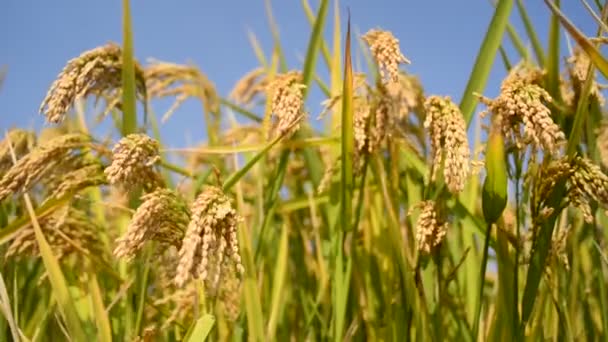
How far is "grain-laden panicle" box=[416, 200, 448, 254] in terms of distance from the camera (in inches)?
43.9

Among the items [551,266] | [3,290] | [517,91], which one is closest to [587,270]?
[551,266]

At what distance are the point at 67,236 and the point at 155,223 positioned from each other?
60 cm

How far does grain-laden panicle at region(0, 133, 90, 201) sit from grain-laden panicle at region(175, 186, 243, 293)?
0.51 m

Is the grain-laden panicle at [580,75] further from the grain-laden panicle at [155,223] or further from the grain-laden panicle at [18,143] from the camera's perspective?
the grain-laden panicle at [18,143]

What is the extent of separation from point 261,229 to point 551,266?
0.61 meters

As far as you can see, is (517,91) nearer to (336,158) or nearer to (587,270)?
(336,158)

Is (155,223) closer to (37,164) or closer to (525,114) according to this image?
(37,164)

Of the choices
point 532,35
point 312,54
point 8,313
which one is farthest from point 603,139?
point 8,313

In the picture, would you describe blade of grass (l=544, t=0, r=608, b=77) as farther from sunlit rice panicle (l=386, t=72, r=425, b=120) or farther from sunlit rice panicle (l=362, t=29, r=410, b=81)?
sunlit rice panicle (l=386, t=72, r=425, b=120)

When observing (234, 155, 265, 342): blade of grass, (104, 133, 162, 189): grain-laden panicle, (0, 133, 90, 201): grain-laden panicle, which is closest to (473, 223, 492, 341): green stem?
(234, 155, 265, 342): blade of grass

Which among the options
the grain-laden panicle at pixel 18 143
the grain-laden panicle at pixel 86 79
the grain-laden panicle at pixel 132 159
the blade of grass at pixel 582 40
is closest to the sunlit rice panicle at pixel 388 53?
the blade of grass at pixel 582 40

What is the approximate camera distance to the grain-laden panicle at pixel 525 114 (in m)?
0.93

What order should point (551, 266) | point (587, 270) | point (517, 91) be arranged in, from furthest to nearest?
point (587, 270), point (551, 266), point (517, 91)

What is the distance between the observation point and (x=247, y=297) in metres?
1.27
